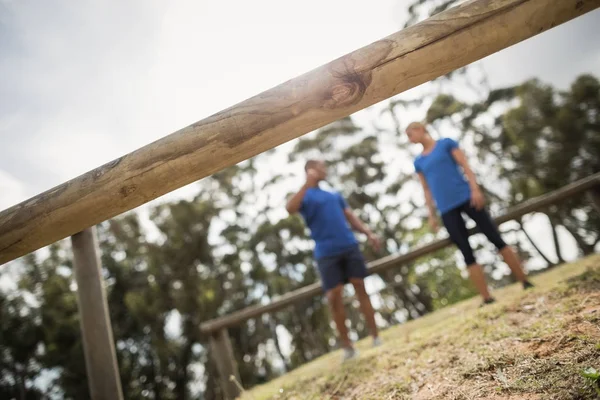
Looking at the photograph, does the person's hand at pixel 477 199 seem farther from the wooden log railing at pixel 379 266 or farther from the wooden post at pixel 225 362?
the wooden post at pixel 225 362

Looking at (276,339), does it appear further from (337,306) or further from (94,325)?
(94,325)

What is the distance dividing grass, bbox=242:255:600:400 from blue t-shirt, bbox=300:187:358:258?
103cm

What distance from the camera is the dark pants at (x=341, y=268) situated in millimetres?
3049

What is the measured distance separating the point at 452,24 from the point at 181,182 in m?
1.20

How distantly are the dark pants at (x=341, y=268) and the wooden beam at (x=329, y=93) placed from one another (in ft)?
6.55

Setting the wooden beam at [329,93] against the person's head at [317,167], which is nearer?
the wooden beam at [329,93]

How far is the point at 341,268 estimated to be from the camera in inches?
126

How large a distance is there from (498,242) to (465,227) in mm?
301

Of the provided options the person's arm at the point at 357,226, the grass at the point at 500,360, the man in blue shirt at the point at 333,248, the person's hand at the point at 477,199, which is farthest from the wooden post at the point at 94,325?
the person's hand at the point at 477,199

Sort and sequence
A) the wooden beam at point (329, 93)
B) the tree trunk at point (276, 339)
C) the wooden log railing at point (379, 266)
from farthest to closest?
the tree trunk at point (276, 339)
the wooden log railing at point (379, 266)
the wooden beam at point (329, 93)

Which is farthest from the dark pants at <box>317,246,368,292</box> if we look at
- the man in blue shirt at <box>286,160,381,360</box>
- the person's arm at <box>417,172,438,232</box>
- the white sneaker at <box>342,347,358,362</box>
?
the person's arm at <box>417,172,438,232</box>

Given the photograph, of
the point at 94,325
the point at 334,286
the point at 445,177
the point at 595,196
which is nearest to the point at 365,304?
the point at 334,286

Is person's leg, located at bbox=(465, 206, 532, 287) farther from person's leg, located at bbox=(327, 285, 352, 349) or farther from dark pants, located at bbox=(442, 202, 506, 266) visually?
person's leg, located at bbox=(327, 285, 352, 349)

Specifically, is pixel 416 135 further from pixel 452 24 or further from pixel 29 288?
pixel 29 288
